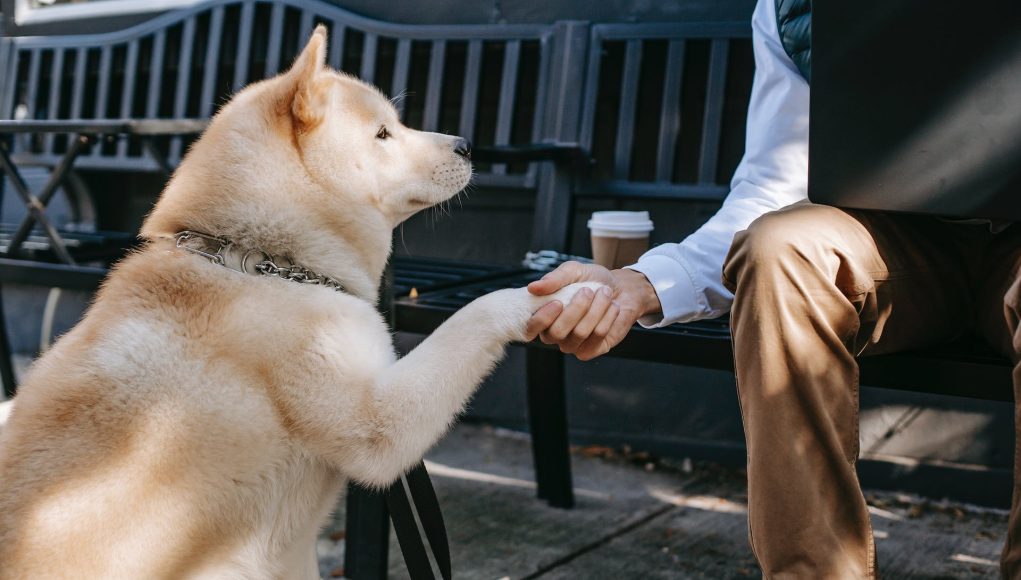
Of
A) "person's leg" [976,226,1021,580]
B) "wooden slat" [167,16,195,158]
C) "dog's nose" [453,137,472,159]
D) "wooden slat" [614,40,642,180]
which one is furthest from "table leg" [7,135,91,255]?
"person's leg" [976,226,1021,580]

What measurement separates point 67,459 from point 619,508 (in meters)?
1.94

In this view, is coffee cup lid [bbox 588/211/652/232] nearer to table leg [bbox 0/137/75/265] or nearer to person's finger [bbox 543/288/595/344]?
person's finger [bbox 543/288/595/344]

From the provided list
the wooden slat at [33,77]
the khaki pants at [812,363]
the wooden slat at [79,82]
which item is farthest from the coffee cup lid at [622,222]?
the wooden slat at [33,77]

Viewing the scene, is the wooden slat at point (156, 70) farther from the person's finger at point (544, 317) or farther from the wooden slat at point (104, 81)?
the person's finger at point (544, 317)

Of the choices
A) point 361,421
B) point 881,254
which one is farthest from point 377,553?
point 881,254

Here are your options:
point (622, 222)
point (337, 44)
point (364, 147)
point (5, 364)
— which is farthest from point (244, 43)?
point (622, 222)

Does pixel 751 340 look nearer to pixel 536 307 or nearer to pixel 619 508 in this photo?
pixel 536 307

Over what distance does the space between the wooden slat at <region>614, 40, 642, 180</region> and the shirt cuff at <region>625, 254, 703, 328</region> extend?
1.03 metres

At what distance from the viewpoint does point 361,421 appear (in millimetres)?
1708

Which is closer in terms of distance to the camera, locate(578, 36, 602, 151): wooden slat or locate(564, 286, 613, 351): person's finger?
locate(564, 286, 613, 351): person's finger

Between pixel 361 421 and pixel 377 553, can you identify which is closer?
pixel 361 421

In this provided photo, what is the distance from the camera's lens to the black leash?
200 centimetres

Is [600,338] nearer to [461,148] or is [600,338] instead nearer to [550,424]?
[461,148]

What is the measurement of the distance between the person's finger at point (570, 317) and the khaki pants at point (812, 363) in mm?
286
